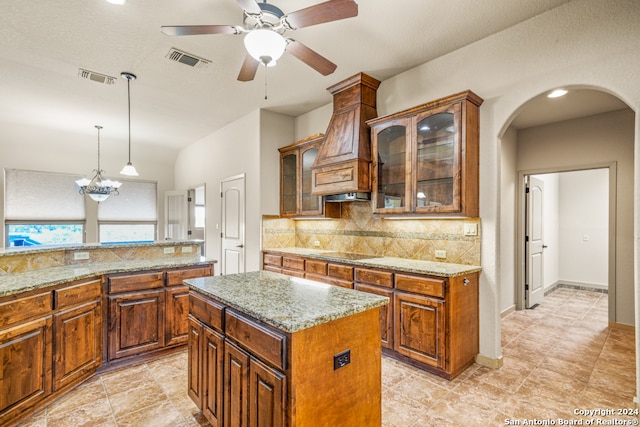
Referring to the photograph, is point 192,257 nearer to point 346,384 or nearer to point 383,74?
point 346,384

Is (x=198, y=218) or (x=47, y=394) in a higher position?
(x=198, y=218)

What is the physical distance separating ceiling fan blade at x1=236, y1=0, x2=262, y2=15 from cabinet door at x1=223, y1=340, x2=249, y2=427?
6.02 feet

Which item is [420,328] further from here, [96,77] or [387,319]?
[96,77]

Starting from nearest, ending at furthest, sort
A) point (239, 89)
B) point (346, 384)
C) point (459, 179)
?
point (346, 384) < point (459, 179) < point (239, 89)

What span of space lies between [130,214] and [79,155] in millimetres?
1470

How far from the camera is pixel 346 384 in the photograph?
4.83ft

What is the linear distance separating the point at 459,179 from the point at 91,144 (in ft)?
22.3

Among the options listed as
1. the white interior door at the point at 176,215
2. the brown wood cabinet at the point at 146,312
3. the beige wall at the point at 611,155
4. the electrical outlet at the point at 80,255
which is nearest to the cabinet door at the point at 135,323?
the brown wood cabinet at the point at 146,312

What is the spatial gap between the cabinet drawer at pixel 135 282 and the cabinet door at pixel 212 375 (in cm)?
128

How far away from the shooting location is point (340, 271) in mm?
3379

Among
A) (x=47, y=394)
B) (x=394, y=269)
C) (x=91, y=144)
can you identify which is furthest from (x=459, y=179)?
(x=91, y=144)

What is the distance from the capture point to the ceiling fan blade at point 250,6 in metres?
1.71

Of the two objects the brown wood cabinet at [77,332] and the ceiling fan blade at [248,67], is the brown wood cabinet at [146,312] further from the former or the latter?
the ceiling fan blade at [248,67]

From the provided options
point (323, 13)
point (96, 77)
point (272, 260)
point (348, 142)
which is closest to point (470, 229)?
point (348, 142)
